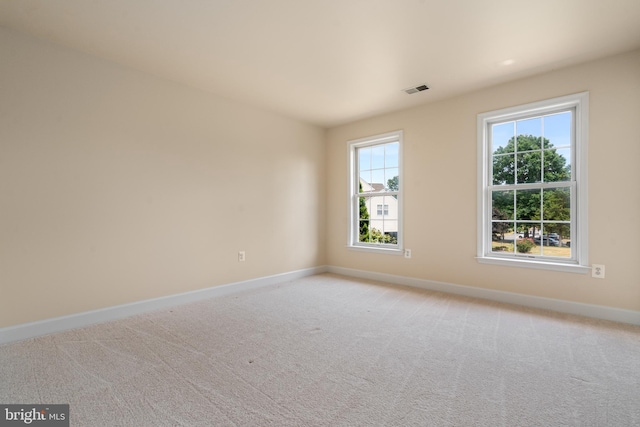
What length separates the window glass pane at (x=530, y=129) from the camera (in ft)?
10.8

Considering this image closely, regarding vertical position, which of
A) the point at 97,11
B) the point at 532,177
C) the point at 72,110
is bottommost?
the point at 532,177

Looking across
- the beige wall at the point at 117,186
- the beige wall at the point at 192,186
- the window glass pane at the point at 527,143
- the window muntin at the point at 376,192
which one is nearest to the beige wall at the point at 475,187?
the beige wall at the point at 192,186

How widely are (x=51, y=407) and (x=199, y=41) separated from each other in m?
2.70

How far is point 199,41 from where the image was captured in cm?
254

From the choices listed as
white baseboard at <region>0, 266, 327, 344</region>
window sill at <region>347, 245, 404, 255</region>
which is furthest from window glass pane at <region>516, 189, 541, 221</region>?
white baseboard at <region>0, 266, 327, 344</region>

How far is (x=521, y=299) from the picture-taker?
325 cm

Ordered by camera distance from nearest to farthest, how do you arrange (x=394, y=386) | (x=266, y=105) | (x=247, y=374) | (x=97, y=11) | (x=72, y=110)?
1. (x=394, y=386)
2. (x=247, y=374)
3. (x=97, y=11)
4. (x=72, y=110)
5. (x=266, y=105)

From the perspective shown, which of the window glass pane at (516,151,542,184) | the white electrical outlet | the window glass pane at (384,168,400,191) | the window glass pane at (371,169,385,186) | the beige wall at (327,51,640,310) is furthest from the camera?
the window glass pane at (371,169,385,186)

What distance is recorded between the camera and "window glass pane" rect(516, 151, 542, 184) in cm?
327

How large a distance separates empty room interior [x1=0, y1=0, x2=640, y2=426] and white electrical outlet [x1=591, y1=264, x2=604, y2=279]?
0.16 ft

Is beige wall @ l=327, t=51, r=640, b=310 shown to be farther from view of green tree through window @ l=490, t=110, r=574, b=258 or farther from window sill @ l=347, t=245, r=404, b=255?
view of green tree through window @ l=490, t=110, r=574, b=258

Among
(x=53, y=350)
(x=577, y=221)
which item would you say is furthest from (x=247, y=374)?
(x=577, y=221)

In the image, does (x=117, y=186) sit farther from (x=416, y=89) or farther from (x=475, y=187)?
(x=475, y=187)

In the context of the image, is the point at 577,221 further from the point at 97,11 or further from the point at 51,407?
the point at 97,11
